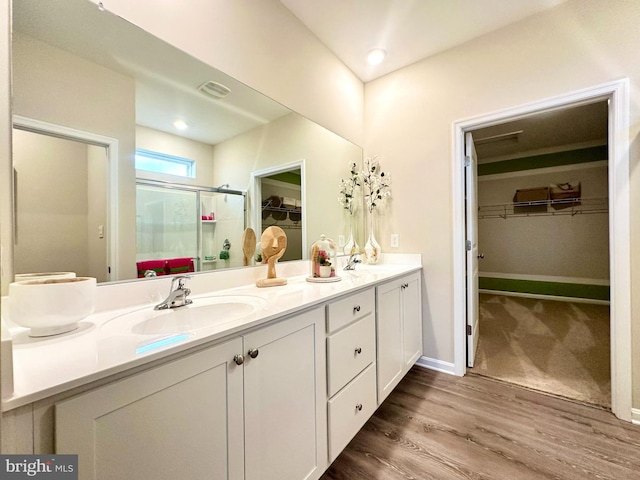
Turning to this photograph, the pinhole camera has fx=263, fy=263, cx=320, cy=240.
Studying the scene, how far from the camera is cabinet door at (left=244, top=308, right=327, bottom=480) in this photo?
86cm

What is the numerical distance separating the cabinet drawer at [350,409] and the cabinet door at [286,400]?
0.20 feet

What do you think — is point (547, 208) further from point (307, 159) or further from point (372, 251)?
point (307, 159)

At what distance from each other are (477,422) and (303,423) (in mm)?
1220

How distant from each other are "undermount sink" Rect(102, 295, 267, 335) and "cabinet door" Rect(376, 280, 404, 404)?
0.79 m

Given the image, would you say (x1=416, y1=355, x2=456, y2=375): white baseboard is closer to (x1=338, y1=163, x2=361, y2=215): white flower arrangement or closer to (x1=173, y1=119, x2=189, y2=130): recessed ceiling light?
(x1=338, y1=163, x2=361, y2=215): white flower arrangement

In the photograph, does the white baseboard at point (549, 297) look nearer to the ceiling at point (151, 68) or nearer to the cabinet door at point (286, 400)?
the cabinet door at point (286, 400)

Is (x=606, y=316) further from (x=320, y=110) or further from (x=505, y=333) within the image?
(x=320, y=110)

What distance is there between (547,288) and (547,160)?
7.05 ft

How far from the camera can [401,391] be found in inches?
75.7

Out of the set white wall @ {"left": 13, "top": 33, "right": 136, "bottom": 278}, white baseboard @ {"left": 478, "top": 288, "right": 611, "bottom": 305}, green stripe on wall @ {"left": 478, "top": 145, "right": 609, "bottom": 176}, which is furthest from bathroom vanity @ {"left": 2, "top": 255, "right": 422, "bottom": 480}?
green stripe on wall @ {"left": 478, "top": 145, "right": 609, "bottom": 176}

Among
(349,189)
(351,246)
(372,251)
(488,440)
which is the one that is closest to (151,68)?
(349,189)

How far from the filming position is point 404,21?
73.9 inches

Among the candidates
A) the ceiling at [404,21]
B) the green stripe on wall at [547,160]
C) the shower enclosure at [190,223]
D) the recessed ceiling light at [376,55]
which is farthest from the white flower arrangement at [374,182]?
the green stripe on wall at [547,160]

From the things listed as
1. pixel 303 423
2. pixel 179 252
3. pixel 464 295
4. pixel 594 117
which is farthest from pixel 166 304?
pixel 594 117
